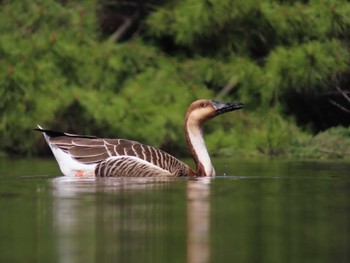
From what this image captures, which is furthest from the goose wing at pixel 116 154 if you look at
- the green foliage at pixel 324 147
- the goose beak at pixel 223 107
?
the green foliage at pixel 324 147

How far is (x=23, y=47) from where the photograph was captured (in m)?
18.5

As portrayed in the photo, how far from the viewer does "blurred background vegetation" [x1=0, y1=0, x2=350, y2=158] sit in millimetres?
18250

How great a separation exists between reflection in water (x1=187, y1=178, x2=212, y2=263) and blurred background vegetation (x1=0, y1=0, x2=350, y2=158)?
19.9 ft

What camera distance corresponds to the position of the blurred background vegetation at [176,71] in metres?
18.2

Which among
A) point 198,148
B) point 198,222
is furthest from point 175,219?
point 198,148

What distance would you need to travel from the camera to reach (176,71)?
63.3 ft

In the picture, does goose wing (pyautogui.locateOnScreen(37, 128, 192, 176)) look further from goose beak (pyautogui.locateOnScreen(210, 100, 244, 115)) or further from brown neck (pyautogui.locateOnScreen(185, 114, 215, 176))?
goose beak (pyautogui.locateOnScreen(210, 100, 244, 115))

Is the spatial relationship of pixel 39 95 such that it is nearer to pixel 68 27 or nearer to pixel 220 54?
pixel 68 27

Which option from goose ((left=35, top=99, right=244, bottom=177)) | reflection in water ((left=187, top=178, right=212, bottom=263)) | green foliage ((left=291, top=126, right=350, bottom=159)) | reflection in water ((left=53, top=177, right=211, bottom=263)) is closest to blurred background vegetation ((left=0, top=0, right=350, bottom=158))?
green foliage ((left=291, top=126, right=350, bottom=159))

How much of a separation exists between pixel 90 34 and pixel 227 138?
2.59 metres

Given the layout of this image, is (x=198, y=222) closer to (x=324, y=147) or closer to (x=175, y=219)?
(x=175, y=219)

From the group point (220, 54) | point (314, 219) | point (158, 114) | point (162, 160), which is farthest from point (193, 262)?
point (220, 54)

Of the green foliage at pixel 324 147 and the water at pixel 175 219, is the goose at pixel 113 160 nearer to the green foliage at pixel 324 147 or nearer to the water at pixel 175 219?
the water at pixel 175 219

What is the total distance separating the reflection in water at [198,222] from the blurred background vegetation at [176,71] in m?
6.06
